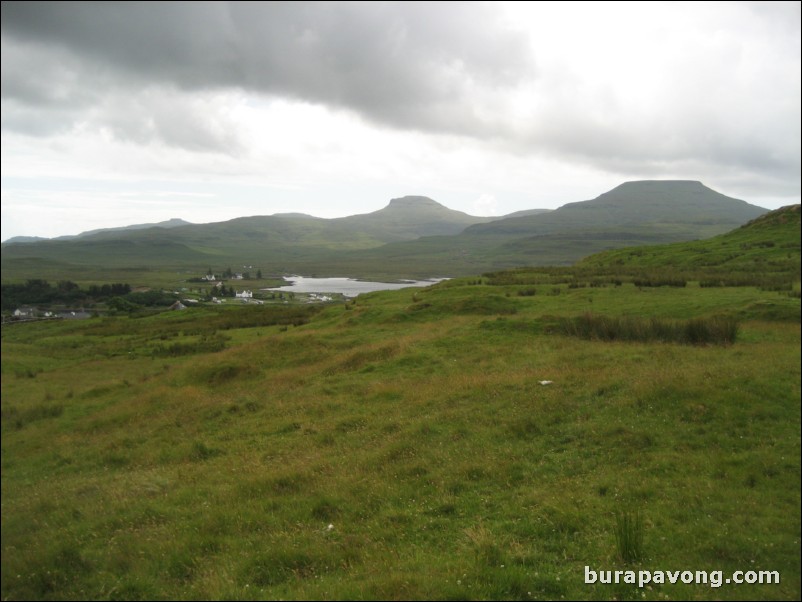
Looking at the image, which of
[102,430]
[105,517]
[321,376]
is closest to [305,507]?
[105,517]

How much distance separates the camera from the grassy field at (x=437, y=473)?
23.3 ft

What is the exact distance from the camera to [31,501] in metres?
12.6

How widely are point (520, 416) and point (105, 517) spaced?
11253mm

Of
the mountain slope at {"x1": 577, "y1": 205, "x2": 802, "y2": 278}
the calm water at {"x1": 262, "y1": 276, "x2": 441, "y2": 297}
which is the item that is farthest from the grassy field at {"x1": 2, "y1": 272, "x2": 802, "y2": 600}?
the calm water at {"x1": 262, "y1": 276, "x2": 441, "y2": 297}

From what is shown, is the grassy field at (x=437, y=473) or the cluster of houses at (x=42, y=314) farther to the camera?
the cluster of houses at (x=42, y=314)

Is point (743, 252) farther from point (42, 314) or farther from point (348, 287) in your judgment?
point (348, 287)

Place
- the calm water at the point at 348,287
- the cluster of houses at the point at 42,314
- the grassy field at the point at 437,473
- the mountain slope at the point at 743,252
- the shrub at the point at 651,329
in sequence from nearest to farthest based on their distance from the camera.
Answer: the grassy field at the point at 437,473 → the shrub at the point at 651,329 → the cluster of houses at the point at 42,314 → the mountain slope at the point at 743,252 → the calm water at the point at 348,287

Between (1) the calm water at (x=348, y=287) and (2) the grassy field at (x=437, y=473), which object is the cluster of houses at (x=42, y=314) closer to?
(2) the grassy field at (x=437, y=473)

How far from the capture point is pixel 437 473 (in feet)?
35.0

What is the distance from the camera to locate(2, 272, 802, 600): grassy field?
23.3 feet

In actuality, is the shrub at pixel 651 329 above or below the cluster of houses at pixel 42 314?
above

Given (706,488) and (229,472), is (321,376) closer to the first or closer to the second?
(229,472)

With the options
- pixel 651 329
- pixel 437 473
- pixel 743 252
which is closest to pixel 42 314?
pixel 437 473

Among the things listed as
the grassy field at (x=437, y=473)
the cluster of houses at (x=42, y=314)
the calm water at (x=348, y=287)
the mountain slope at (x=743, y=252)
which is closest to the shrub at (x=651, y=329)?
the grassy field at (x=437, y=473)
